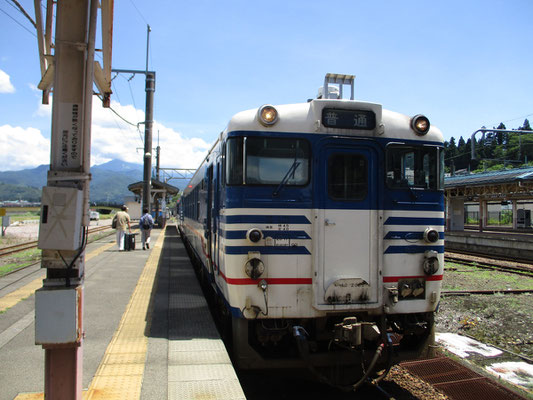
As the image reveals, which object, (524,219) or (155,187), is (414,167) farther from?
(524,219)

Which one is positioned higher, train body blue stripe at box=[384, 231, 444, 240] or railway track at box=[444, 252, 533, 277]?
train body blue stripe at box=[384, 231, 444, 240]

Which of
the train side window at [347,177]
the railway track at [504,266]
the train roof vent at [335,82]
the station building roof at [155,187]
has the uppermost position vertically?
the station building roof at [155,187]

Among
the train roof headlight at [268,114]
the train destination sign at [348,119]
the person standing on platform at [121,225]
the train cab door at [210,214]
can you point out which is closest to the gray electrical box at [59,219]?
the train roof headlight at [268,114]

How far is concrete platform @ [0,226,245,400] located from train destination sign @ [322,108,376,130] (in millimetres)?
2770

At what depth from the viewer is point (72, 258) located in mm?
3186

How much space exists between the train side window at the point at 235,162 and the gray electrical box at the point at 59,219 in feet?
6.40

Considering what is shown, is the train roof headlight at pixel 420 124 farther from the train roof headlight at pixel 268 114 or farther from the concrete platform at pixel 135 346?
the concrete platform at pixel 135 346

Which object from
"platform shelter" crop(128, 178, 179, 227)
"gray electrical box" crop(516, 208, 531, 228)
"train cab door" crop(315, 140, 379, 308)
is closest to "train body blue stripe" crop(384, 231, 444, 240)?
"train cab door" crop(315, 140, 379, 308)

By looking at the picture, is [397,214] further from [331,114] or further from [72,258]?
[72,258]

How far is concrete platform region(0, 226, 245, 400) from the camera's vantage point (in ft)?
13.0

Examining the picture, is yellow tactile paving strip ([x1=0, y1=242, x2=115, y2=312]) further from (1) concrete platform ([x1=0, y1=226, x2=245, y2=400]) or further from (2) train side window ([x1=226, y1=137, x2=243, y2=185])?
(2) train side window ([x1=226, y1=137, x2=243, y2=185])

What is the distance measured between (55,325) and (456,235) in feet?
80.4

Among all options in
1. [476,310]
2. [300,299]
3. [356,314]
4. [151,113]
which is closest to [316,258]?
[300,299]

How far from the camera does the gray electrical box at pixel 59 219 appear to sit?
2.99 m
